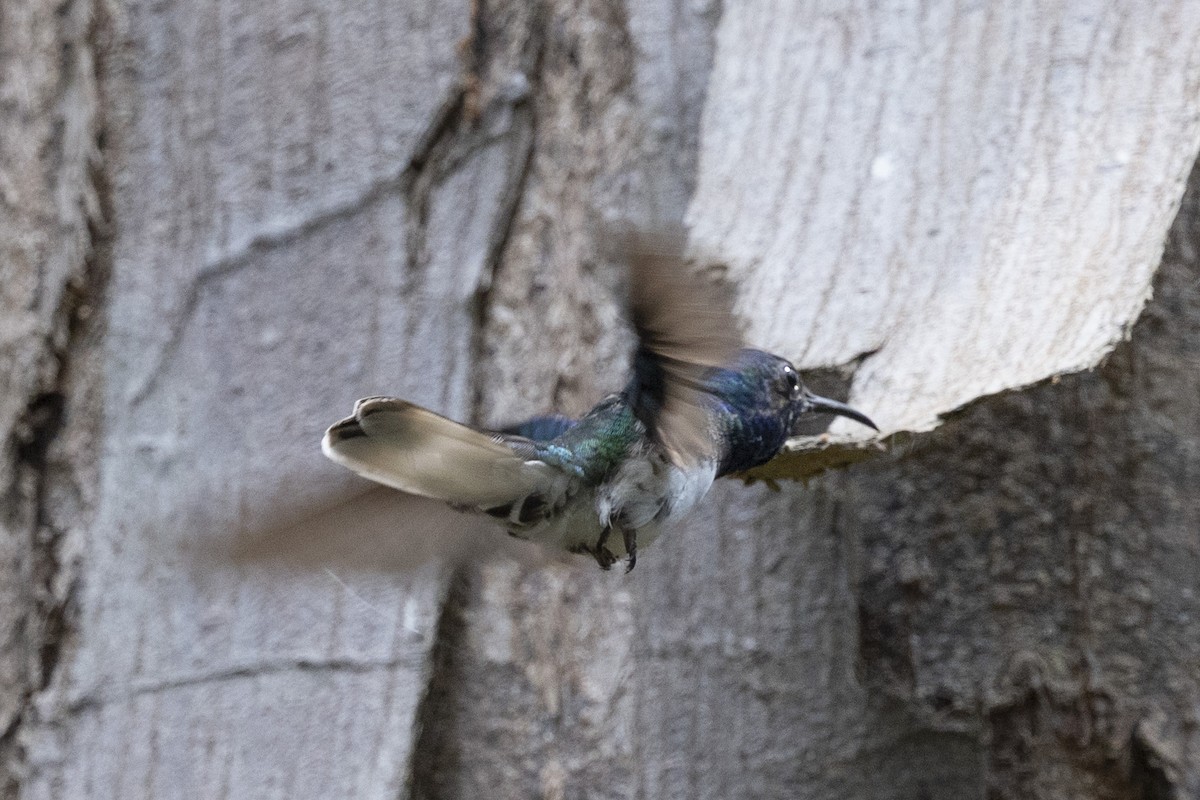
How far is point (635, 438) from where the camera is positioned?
1.57m

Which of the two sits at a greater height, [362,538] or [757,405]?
[757,405]

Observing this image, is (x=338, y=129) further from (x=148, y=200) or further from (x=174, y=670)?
(x=174, y=670)

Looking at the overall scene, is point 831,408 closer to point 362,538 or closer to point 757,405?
point 757,405

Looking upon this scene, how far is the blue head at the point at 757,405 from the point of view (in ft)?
5.24

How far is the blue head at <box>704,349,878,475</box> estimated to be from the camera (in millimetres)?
1599

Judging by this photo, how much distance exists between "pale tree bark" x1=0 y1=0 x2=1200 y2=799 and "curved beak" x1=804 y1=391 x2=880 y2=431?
25 mm

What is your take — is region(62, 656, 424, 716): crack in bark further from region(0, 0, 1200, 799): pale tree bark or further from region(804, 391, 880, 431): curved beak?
region(804, 391, 880, 431): curved beak

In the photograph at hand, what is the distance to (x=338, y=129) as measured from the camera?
6.75ft

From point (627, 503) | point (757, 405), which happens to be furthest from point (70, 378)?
point (757, 405)

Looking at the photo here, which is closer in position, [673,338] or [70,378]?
[673,338]

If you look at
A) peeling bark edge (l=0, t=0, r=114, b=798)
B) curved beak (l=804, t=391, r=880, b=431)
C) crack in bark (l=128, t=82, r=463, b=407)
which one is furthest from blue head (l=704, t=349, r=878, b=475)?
peeling bark edge (l=0, t=0, r=114, b=798)

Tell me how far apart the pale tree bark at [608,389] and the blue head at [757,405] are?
61mm

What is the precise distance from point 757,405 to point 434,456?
415mm

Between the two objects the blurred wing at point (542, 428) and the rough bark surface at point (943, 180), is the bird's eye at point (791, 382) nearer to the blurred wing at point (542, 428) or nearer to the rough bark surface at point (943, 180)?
the rough bark surface at point (943, 180)
